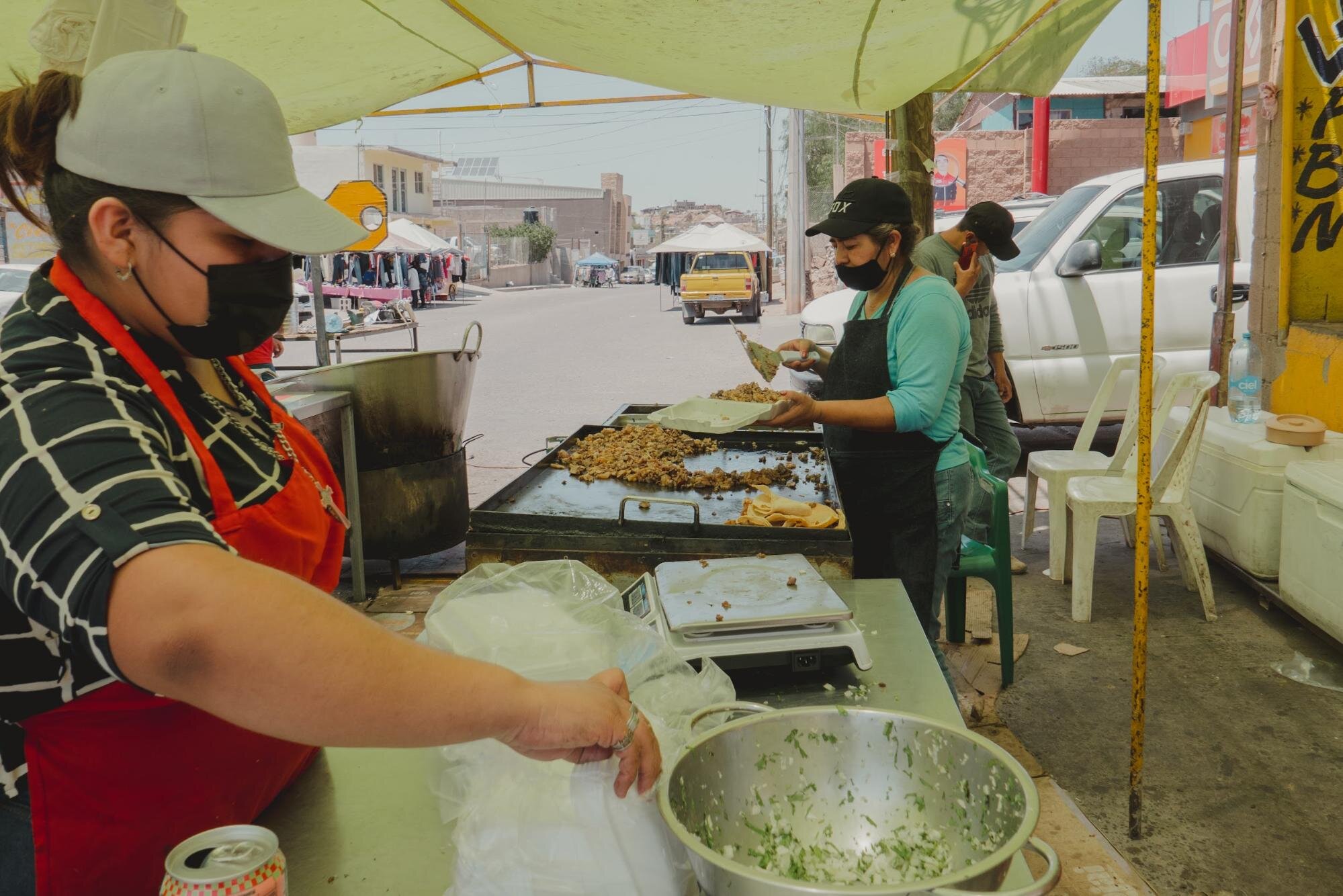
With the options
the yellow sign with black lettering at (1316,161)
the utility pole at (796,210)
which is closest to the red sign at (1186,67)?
the utility pole at (796,210)

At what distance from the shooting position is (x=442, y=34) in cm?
519

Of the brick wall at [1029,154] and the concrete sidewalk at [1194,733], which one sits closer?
the concrete sidewalk at [1194,733]

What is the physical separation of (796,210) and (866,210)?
76.3ft

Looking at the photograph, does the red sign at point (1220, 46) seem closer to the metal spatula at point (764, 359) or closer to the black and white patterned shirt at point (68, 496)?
the metal spatula at point (764, 359)

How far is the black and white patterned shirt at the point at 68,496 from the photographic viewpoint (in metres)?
0.93

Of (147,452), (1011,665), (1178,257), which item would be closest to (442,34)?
(1011,665)

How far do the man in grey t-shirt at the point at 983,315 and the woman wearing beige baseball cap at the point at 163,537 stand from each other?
160 inches

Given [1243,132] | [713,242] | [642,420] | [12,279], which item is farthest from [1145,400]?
[713,242]

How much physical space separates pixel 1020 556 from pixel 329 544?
17.6 feet

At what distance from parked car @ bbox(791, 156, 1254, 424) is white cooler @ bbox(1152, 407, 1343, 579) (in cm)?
211

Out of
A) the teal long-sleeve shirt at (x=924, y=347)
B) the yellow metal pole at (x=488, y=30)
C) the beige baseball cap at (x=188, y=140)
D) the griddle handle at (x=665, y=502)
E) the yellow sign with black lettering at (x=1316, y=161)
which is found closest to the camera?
the beige baseball cap at (x=188, y=140)

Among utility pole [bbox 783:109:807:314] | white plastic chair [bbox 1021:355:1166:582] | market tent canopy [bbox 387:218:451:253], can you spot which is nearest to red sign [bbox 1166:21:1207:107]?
utility pole [bbox 783:109:807:314]

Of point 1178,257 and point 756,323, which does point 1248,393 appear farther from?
point 756,323

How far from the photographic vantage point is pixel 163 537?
935 millimetres
